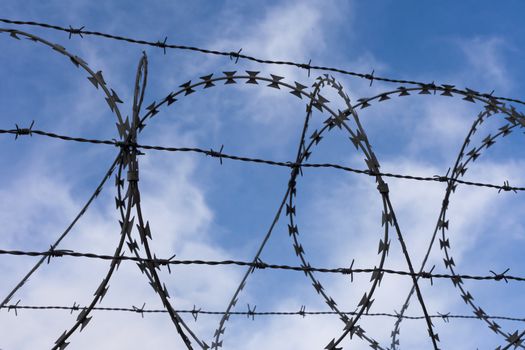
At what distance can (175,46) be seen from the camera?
5113 mm

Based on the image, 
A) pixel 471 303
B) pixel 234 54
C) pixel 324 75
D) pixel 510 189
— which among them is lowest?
pixel 471 303

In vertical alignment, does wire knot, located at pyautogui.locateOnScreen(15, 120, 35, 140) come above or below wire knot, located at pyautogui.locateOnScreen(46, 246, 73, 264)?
above

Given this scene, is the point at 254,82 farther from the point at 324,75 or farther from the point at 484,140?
the point at 484,140

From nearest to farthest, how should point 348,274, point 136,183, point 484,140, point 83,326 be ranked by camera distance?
point 83,326
point 136,183
point 348,274
point 484,140

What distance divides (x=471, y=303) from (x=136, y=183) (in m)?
3.76

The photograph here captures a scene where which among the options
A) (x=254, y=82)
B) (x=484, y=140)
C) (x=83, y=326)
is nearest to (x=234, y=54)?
(x=254, y=82)

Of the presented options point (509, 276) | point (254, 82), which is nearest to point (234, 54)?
point (254, 82)

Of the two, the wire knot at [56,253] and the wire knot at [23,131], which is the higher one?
the wire knot at [23,131]

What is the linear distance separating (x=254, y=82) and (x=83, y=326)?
1953mm

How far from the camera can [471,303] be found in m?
6.79

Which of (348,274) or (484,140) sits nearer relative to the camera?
(348,274)

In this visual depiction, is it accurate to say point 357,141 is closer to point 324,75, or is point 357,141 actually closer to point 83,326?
point 324,75

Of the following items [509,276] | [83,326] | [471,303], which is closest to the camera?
[83,326]

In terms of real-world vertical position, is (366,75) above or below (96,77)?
above
